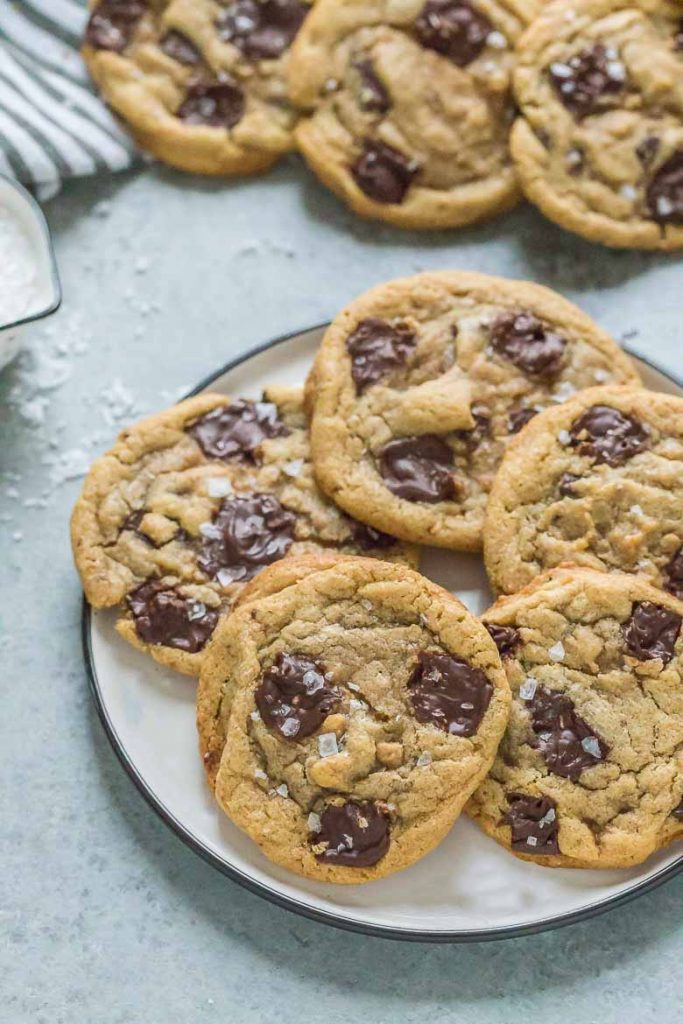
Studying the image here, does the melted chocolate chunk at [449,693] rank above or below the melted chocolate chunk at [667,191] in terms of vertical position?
below

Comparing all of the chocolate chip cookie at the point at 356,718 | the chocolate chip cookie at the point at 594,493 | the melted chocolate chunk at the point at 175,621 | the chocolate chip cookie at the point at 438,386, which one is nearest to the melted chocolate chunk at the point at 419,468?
the chocolate chip cookie at the point at 438,386

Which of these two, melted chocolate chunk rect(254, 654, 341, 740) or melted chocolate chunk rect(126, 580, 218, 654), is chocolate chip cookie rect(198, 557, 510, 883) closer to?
melted chocolate chunk rect(254, 654, 341, 740)

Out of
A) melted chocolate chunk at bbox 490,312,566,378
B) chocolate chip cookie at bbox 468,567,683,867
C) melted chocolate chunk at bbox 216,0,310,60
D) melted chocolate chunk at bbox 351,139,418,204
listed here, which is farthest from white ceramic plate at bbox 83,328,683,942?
melted chocolate chunk at bbox 216,0,310,60

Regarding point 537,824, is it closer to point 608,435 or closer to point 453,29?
point 608,435

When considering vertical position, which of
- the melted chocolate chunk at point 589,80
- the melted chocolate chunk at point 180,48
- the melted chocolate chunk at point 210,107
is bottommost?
the melted chocolate chunk at point 210,107

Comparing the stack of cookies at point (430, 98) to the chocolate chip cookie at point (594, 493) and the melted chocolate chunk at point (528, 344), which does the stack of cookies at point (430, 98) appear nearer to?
the melted chocolate chunk at point (528, 344)

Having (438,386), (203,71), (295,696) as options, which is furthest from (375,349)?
(203,71)
